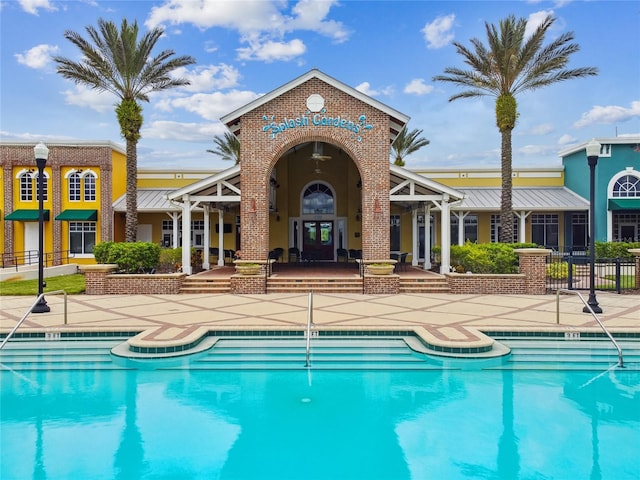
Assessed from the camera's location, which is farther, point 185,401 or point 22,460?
point 185,401

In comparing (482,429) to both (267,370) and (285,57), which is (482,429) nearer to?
(267,370)

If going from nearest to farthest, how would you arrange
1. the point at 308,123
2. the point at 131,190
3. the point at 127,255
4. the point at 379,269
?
the point at 379,269 < the point at 308,123 < the point at 127,255 < the point at 131,190

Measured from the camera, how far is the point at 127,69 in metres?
19.2

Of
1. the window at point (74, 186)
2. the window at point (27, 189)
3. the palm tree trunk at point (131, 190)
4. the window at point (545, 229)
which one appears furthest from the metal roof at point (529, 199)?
the window at point (27, 189)

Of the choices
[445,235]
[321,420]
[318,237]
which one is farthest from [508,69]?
[321,420]

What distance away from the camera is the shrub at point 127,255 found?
16203 mm

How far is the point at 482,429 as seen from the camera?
18.2 ft

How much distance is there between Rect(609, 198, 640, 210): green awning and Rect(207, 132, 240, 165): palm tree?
74.6ft

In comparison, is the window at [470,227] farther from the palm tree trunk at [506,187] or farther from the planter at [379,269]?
the planter at [379,269]

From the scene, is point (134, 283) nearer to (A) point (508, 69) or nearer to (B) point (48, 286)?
(B) point (48, 286)

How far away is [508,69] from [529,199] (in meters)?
9.62

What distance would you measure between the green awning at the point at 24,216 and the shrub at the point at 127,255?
1085 centimetres

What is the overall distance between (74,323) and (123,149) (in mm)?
19524

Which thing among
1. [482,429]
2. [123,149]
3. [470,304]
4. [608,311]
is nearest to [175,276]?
[470,304]
